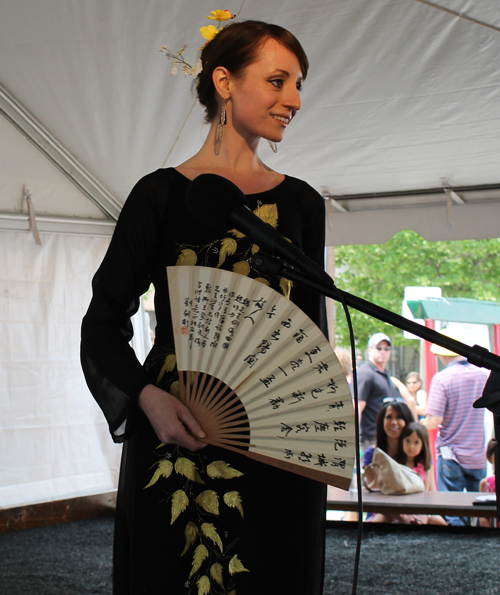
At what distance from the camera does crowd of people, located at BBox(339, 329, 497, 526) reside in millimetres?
4449

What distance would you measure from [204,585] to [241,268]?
0.48 metres

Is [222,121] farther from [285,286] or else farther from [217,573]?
[217,573]

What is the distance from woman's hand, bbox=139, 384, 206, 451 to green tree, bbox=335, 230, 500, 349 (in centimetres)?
1213

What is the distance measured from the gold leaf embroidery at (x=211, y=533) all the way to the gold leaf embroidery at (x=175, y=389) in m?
0.19

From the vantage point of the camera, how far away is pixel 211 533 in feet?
2.99

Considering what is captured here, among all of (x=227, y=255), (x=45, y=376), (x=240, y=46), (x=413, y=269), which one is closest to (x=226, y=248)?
(x=227, y=255)

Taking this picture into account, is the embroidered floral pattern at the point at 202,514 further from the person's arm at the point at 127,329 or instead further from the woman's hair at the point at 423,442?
the woman's hair at the point at 423,442

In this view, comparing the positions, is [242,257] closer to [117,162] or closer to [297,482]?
[297,482]

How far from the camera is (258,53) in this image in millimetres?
1030

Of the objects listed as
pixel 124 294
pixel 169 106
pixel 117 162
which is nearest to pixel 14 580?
pixel 117 162

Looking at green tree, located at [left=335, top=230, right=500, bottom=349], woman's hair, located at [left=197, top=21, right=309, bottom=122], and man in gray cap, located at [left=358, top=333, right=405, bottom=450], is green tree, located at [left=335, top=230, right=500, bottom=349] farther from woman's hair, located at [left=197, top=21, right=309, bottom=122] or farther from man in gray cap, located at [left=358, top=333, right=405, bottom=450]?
woman's hair, located at [left=197, top=21, right=309, bottom=122]

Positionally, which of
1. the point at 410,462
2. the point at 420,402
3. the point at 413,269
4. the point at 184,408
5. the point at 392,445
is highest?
the point at 413,269

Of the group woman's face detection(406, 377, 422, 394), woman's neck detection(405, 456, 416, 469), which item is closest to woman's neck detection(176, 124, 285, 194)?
woman's neck detection(405, 456, 416, 469)

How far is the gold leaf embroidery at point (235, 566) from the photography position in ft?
2.95
